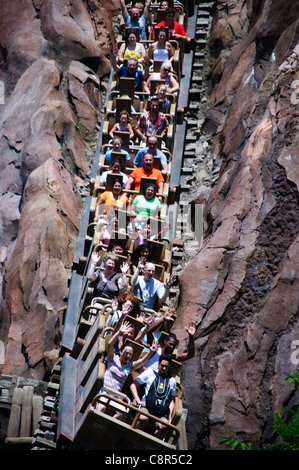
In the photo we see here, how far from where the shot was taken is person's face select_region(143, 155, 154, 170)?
10.4 meters

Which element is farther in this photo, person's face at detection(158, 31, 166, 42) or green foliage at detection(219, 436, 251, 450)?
person's face at detection(158, 31, 166, 42)

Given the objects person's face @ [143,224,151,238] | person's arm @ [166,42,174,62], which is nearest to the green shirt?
person's face @ [143,224,151,238]

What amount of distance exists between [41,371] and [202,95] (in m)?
6.77

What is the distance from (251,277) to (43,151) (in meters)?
5.54

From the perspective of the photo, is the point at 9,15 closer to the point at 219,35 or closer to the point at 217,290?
the point at 219,35

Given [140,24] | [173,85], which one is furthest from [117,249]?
[140,24]

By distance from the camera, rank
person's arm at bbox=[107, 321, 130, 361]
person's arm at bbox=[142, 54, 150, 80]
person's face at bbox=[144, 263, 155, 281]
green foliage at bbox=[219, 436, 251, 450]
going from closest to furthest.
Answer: person's arm at bbox=[107, 321, 130, 361] → green foliage at bbox=[219, 436, 251, 450] → person's face at bbox=[144, 263, 155, 281] → person's arm at bbox=[142, 54, 150, 80]

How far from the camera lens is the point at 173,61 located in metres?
13.2

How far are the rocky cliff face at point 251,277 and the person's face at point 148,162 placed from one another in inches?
53.6

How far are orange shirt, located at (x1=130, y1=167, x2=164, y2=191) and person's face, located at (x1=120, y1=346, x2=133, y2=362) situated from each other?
11.7 feet

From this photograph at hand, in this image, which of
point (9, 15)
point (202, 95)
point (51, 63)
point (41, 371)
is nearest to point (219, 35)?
point (202, 95)

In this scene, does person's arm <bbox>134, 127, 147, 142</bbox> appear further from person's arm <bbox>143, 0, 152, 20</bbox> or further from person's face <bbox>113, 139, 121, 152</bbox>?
person's arm <bbox>143, 0, 152, 20</bbox>

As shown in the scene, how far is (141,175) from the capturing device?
10586 millimetres

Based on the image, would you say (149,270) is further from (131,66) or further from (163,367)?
(131,66)
